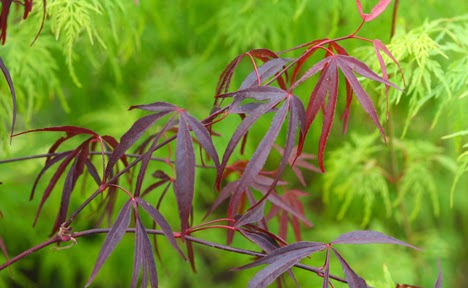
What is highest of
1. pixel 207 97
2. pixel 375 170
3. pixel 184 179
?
pixel 184 179

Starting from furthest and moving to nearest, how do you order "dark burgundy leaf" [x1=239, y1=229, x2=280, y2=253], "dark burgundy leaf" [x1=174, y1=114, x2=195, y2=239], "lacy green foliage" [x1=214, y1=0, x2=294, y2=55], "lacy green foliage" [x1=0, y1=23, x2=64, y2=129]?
"lacy green foliage" [x1=214, y1=0, x2=294, y2=55], "lacy green foliage" [x1=0, y1=23, x2=64, y2=129], "dark burgundy leaf" [x1=239, y1=229, x2=280, y2=253], "dark burgundy leaf" [x1=174, y1=114, x2=195, y2=239]

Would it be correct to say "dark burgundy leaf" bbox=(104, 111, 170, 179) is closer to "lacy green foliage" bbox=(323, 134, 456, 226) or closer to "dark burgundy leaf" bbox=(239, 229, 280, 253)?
"dark burgundy leaf" bbox=(239, 229, 280, 253)

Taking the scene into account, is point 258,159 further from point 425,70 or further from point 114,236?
point 425,70

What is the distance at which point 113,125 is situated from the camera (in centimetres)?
148

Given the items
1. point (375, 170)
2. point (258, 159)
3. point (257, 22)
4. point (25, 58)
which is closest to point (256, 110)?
point (258, 159)

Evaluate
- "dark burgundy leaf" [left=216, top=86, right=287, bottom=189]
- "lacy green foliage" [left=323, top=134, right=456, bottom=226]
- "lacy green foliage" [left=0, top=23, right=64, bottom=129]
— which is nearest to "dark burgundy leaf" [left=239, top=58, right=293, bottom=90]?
"dark burgundy leaf" [left=216, top=86, right=287, bottom=189]

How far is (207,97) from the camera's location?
1.46 meters

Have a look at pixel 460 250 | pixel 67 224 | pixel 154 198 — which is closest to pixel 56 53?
pixel 154 198

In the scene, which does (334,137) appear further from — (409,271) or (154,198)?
(154,198)

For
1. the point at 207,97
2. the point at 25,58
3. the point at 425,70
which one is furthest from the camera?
the point at 207,97

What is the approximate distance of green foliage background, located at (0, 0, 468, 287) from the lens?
103cm

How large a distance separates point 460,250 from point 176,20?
4.94 ft

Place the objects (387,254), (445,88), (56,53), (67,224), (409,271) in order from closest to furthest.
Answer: (67,224)
(445,88)
(56,53)
(409,271)
(387,254)

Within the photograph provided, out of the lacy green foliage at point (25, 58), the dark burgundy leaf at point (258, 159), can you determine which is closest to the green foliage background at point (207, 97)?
the lacy green foliage at point (25, 58)
